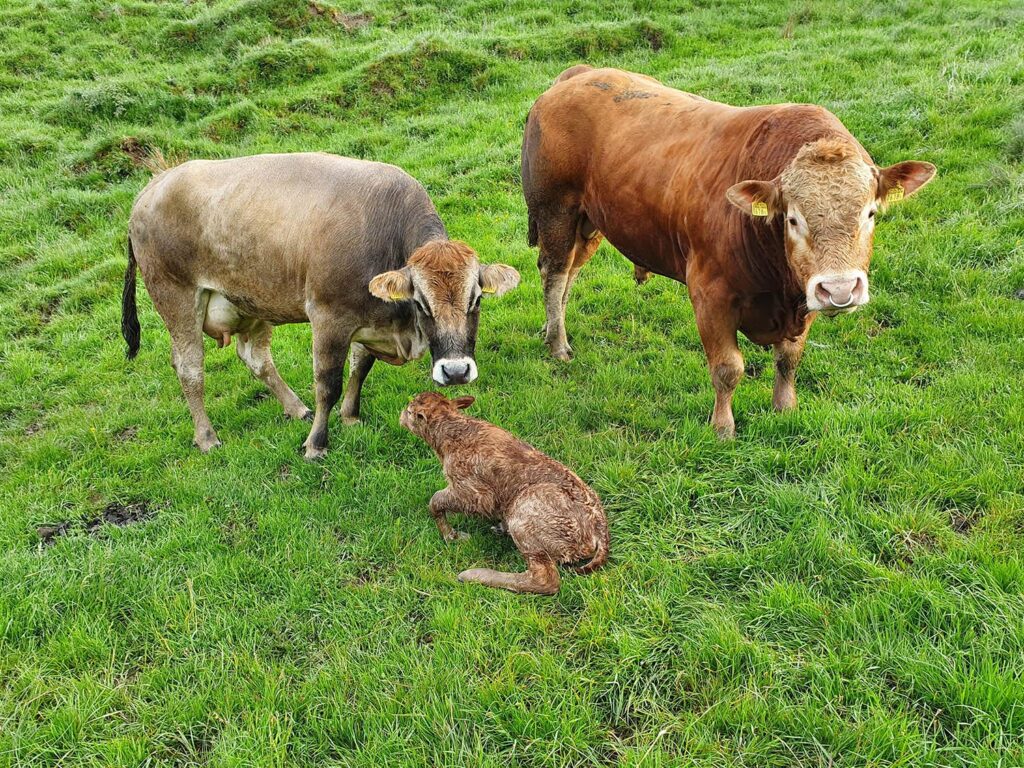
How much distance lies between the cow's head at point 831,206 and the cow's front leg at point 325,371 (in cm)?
320

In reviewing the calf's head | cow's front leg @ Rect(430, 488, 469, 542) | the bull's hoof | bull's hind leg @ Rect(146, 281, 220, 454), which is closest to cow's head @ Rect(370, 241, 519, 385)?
the calf's head

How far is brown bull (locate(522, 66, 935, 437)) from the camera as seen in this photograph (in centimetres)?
386

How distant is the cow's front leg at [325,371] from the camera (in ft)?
18.3

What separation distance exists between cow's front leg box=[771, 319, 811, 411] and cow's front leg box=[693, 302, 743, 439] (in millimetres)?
446

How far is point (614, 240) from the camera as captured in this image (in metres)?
6.16

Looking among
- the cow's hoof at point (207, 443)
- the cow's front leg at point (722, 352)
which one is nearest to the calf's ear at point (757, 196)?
the cow's front leg at point (722, 352)

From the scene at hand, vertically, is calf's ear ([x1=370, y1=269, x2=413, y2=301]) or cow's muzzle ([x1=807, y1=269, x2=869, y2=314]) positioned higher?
cow's muzzle ([x1=807, y1=269, x2=869, y2=314])

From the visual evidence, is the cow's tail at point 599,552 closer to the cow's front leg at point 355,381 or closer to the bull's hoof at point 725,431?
the bull's hoof at point 725,431

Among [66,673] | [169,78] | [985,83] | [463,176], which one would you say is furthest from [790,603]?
[169,78]

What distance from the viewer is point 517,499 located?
417 centimetres

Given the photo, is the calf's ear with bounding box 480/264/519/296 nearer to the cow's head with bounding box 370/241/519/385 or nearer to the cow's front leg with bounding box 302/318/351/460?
the cow's head with bounding box 370/241/519/385

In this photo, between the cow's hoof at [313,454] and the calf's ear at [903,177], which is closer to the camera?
the calf's ear at [903,177]

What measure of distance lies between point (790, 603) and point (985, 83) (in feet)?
34.2

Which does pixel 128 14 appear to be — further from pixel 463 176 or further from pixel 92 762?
pixel 92 762
